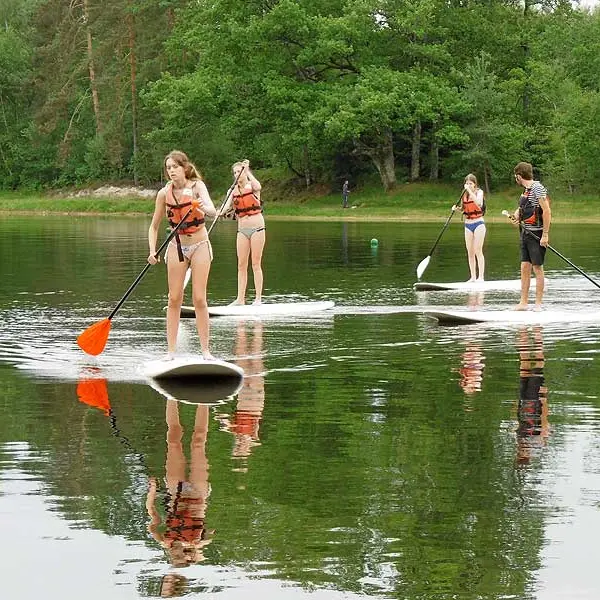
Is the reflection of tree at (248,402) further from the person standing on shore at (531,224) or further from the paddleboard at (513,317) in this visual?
the person standing on shore at (531,224)

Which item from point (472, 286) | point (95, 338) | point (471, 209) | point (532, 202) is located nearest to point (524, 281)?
point (532, 202)

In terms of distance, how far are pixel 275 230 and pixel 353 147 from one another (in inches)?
823

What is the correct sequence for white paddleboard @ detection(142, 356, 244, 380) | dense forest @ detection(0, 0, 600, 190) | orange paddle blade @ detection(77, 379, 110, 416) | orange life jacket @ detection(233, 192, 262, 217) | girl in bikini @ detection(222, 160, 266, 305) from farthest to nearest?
dense forest @ detection(0, 0, 600, 190)
orange life jacket @ detection(233, 192, 262, 217)
girl in bikini @ detection(222, 160, 266, 305)
white paddleboard @ detection(142, 356, 244, 380)
orange paddle blade @ detection(77, 379, 110, 416)

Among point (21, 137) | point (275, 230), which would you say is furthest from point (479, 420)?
point (21, 137)

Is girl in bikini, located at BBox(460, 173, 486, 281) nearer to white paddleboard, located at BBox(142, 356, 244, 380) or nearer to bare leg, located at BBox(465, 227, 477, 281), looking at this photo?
bare leg, located at BBox(465, 227, 477, 281)

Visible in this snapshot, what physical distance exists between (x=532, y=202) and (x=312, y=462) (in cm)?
930

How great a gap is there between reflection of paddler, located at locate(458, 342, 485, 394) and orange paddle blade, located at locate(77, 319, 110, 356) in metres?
3.17

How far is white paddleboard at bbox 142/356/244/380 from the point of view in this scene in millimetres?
11727

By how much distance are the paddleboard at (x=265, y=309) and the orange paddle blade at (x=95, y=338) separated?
13.7ft

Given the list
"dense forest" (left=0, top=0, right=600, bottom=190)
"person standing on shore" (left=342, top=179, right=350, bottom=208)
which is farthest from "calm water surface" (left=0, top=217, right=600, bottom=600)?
"person standing on shore" (left=342, top=179, right=350, bottom=208)

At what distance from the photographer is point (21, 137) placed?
300ft

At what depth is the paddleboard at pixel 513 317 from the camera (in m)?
16.5

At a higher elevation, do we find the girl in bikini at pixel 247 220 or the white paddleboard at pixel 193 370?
the girl in bikini at pixel 247 220

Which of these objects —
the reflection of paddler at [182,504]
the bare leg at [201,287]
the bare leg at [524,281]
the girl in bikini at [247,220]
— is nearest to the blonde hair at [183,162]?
the bare leg at [201,287]
